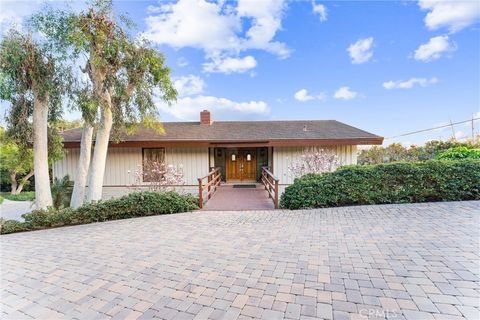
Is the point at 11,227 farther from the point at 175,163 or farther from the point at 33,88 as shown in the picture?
the point at 175,163

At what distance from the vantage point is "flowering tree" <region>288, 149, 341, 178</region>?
1039 centimetres

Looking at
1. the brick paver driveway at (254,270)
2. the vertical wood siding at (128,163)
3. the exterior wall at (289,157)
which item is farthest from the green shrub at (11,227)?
the exterior wall at (289,157)

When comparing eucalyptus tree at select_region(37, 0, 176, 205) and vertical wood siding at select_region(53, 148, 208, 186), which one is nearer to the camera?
eucalyptus tree at select_region(37, 0, 176, 205)

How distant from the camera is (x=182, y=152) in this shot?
12148mm

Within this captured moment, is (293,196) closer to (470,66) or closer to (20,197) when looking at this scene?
(470,66)

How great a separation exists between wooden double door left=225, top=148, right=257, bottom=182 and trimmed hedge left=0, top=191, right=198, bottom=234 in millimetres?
6624

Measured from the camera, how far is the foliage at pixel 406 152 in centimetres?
1616

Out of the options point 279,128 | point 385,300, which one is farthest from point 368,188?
point 279,128

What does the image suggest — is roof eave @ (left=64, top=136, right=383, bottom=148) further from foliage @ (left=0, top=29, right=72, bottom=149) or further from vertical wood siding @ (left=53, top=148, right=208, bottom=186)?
foliage @ (left=0, top=29, right=72, bottom=149)

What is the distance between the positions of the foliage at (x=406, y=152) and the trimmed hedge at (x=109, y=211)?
1639 centimetres

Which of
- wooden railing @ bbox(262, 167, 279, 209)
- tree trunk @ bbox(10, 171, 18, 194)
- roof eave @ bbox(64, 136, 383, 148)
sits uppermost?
roof eave @ bbox(64, 136, 383, 148)

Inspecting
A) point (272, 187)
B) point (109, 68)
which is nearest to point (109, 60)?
point (109, 68)

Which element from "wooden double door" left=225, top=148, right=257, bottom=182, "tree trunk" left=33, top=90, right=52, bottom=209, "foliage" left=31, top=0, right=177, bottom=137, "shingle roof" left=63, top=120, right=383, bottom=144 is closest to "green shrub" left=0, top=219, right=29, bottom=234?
"tree trunk" left=33, top=90, right=52, bottom=209

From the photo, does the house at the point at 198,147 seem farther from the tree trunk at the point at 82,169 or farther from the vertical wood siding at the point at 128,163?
the tree trunk at the point at 82,169
